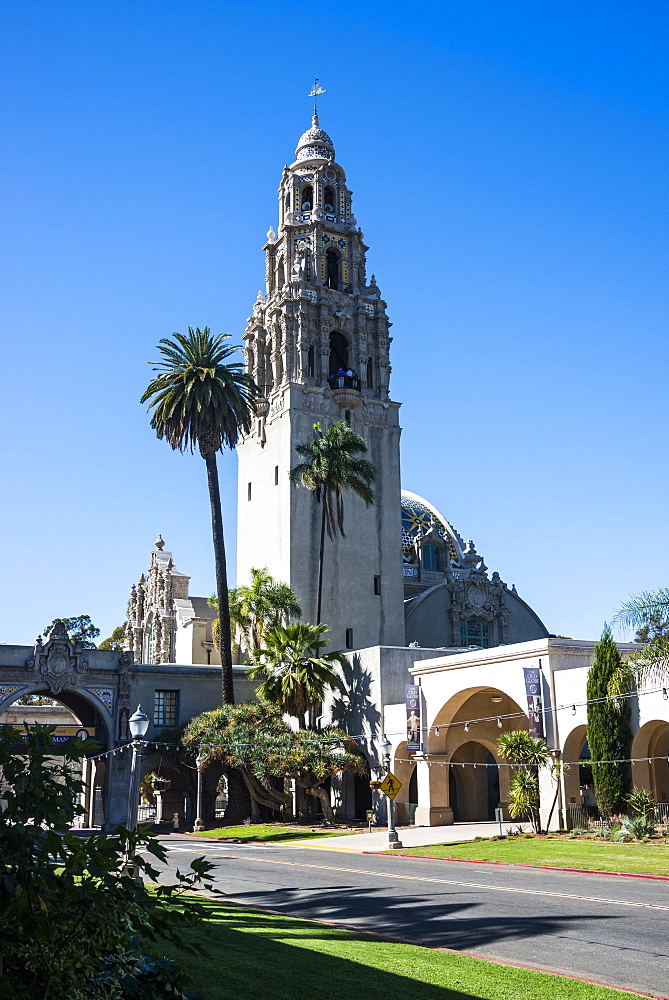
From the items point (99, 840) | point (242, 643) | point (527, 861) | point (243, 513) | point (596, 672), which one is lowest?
point (527, 861)

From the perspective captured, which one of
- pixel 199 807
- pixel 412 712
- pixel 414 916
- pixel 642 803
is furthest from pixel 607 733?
pixel 199 807

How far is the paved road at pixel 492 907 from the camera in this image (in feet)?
42.3

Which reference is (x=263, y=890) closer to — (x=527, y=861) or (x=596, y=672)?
(x=527, y=861)

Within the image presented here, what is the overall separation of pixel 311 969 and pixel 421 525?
5901cm

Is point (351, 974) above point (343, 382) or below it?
below

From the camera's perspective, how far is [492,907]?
1753 cm

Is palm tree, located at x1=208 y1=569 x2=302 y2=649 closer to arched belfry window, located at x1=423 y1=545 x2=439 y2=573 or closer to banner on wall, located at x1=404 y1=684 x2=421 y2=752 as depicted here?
banner on wall, located at x1=404 y1=684 x2=421 y2=752

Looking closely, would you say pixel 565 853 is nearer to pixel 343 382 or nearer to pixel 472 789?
pixel 472 789

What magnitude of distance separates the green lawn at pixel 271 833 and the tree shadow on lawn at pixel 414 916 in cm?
2033

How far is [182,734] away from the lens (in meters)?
51.3

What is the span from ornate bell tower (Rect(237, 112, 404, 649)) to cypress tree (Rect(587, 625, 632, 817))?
24.8m

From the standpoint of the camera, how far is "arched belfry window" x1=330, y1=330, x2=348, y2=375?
6394cm

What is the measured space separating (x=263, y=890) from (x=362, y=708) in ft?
89.4

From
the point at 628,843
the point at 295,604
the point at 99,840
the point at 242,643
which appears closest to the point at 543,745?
the point at 628,843
